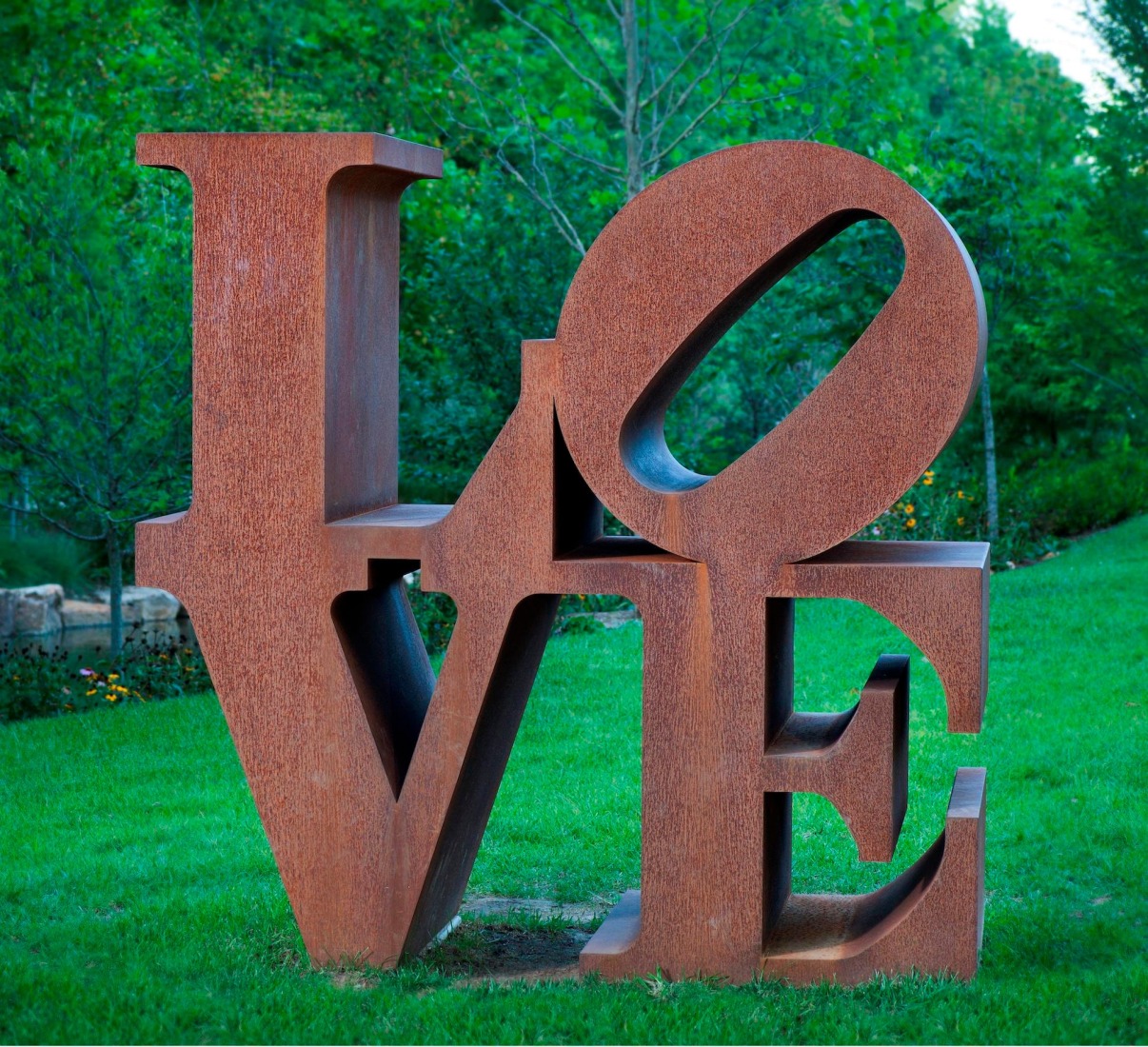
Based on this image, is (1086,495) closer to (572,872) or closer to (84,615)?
(84,615)

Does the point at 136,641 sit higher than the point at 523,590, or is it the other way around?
the point at 523,590

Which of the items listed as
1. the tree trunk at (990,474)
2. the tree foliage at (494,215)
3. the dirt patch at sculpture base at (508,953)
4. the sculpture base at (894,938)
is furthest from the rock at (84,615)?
the sculpture base at (894,938)

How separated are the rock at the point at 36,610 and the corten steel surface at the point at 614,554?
7.72m

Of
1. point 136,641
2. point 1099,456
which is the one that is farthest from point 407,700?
point 1099,456

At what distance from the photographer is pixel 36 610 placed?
1141cm

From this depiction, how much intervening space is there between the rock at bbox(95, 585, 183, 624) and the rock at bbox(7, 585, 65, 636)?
575 mm

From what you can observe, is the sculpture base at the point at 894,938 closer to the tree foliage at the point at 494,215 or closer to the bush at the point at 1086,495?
the tree foliage at the point at 494,215

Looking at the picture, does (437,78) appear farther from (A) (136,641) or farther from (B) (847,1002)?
(B) (847,1002)

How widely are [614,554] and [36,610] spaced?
867cm

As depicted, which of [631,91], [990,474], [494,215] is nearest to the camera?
[631,91]

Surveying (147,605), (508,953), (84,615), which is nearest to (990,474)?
(147,605)

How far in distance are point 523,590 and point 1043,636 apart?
19.8 feet

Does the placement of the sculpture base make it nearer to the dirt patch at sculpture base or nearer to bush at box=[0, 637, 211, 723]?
the dirt patch at sculpture base

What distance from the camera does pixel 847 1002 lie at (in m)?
3.63
